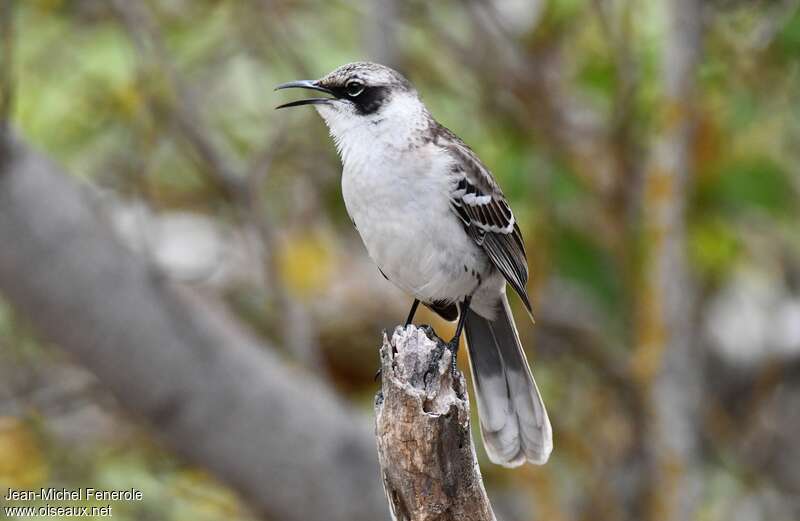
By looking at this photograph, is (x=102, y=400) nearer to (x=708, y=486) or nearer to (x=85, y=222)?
(x=85, y=222)

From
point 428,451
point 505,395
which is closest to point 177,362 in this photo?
point 505,395

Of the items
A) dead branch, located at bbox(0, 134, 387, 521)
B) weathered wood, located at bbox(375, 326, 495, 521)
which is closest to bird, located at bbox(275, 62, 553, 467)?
weathered wood, located at bbox(375, 326, 495, 521)

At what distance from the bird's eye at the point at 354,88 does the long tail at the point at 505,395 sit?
101 centimetres

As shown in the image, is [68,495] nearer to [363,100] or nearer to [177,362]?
[177,362]

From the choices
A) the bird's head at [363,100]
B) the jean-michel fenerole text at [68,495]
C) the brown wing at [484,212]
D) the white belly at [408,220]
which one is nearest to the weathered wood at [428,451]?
the white belly at [408,220]

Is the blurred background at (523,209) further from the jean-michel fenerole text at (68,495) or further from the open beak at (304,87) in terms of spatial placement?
the open beak at (304,87)

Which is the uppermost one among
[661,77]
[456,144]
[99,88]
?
[99,88]

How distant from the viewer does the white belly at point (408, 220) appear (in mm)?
3984

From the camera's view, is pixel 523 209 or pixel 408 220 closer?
pixel 408 220

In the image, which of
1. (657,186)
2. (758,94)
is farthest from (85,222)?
(758,94)

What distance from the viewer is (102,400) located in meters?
6.77

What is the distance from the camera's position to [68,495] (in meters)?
5.95

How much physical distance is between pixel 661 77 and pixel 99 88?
9.97ft

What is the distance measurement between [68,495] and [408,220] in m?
2.91
